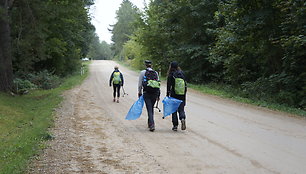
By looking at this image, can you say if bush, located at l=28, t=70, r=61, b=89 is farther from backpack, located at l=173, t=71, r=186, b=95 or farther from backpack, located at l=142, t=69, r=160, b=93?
backpack, located at l=173, t=71, r=186, b=95

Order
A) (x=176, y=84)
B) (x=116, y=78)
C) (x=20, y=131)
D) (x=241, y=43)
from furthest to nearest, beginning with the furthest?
(x=241, y=43) → (x=116, y=78) → (x=20, y=131) → (x=176, y=84)

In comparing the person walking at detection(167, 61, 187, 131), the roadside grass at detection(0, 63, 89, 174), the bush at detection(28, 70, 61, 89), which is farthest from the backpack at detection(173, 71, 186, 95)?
the bush at detection(28, 70, 61, 89)

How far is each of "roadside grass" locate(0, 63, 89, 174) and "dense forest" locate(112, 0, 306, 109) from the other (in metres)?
9.95

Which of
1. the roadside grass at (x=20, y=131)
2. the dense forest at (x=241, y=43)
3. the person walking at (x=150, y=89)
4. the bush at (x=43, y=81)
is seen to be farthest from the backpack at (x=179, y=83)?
the bush at (x=43, y=81)

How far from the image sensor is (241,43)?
16734 mm

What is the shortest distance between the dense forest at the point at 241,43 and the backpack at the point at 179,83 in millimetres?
6056

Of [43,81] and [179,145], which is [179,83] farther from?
[43,81]

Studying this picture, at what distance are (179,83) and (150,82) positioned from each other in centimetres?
82

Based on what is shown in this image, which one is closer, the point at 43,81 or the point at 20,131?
the point at 20,131

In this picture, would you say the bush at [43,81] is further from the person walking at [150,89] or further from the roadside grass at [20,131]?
the person walking at [150,89]

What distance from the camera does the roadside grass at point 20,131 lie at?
6191mm

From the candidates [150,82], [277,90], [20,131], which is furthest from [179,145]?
[277,90]

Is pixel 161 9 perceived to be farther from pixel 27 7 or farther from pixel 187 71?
pixel 27 7

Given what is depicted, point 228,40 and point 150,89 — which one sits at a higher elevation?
point 228,40
